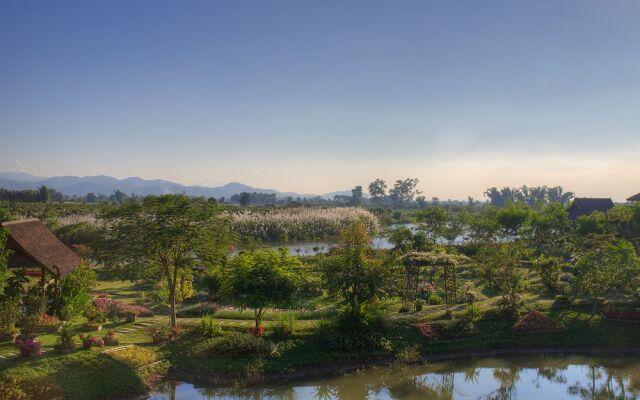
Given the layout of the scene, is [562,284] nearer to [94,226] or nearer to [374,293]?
[374,293]

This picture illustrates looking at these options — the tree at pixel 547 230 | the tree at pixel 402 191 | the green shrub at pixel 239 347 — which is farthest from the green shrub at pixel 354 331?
the tree at pixel 402 191

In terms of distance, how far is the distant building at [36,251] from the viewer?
54.6 feet

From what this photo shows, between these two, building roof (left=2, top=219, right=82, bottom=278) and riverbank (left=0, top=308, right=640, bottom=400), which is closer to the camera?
riverbank (left=0, top=308, right=640, bottom=400)

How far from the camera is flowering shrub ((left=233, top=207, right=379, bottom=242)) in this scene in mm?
43000

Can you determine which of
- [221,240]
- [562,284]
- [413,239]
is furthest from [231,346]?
[562,284]

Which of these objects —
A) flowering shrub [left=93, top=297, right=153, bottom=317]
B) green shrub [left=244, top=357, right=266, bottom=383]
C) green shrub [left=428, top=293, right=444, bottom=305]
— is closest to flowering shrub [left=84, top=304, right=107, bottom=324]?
flowering shrub [left=93, top=297, right=153, bottom=317]

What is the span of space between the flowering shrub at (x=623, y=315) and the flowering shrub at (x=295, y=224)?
24.1 metres

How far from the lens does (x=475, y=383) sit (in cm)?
1510

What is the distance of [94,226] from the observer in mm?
34281

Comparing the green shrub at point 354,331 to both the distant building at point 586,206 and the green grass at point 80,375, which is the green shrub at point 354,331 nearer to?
the green grass at point 80,375

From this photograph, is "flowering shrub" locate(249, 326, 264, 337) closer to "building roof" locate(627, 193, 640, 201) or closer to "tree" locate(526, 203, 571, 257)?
"tree" locate(526, 203, 571, 257)

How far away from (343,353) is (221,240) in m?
6.03

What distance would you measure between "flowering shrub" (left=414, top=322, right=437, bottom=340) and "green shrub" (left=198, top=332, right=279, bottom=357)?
5.71 metres

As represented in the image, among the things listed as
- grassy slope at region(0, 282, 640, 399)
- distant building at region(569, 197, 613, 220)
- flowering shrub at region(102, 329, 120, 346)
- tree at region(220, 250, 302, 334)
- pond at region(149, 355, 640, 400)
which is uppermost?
distant building at region(569, 197, 613, 220)
